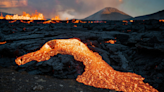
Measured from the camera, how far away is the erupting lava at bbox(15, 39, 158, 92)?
5.55 m

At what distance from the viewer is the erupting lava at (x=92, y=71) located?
555 cm

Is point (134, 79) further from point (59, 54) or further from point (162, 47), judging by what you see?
point (59, 54)

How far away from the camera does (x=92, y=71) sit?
628 cm

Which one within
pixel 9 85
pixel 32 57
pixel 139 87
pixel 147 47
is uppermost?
pixel 147 47

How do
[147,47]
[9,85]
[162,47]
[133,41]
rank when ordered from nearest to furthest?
[9,85], [162,47], [147,47], [133,41]

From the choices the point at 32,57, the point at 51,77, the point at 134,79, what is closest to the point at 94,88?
the point at 51,77

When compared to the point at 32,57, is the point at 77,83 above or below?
below

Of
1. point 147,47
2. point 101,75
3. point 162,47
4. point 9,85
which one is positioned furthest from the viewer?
point 147,47

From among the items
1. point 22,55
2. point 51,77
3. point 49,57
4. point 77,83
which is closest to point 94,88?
point 77,83

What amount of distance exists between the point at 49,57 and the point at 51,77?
5.26 ft

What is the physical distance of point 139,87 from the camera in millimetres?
5605

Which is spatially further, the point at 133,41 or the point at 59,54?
the point at 133,41

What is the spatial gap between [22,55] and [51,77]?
317 cm

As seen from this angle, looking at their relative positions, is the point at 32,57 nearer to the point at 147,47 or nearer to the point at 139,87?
the point at 139,87
